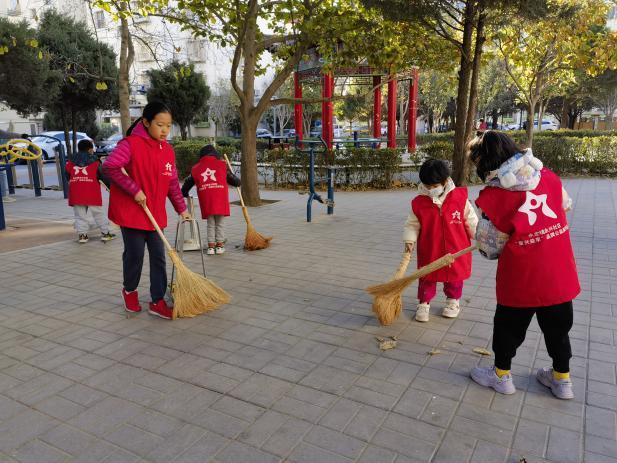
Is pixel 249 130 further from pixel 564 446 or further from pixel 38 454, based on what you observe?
pixel 564 446

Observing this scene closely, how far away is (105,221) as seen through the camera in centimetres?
685

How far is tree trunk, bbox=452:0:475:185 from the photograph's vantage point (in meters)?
7.96

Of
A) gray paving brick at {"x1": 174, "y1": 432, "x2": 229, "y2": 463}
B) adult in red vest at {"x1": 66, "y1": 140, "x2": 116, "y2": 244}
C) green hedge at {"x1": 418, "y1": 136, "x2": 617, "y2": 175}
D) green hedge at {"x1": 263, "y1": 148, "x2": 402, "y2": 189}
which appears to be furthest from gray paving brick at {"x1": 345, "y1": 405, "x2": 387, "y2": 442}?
green hedge at {"x1": 418, "y1": 136, "x2": 617, "y2": 175}

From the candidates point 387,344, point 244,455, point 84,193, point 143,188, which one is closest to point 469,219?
point 387,344

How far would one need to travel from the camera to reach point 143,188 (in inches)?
151

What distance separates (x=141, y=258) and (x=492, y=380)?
2719 millimetres

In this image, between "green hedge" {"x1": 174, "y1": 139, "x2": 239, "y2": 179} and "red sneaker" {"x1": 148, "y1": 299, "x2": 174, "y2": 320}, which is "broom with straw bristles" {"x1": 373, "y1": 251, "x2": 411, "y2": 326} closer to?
"red sneaker" {"x1": 148, "y1": 299, "x2": 174, "y2": 320}

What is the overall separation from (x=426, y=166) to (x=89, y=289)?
3.32 meters

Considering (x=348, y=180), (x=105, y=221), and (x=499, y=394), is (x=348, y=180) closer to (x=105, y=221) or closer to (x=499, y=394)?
(x=105, y=221)

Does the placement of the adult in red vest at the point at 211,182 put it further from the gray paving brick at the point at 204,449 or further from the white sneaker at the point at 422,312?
the gray paving brick at the point at 204,449

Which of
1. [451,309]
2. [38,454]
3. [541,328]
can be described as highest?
[541,328]

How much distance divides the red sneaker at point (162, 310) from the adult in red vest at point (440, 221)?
76.3 inches

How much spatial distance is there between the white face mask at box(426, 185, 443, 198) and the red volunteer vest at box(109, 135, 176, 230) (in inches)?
79.8

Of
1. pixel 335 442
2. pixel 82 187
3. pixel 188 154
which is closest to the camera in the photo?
pixel 335 442
